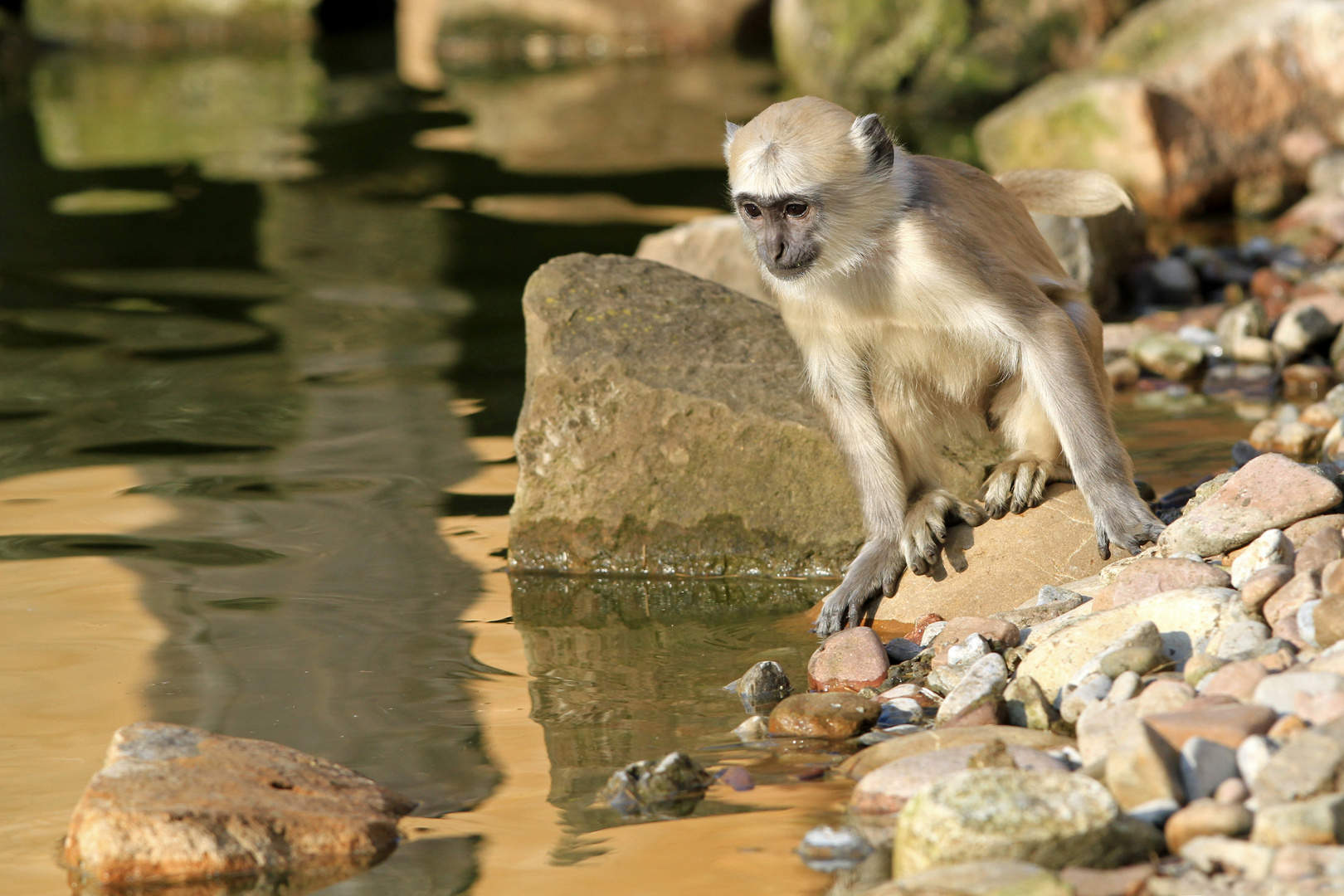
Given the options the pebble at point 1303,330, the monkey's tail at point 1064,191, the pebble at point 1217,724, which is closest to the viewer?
the pebble at point 1217,724

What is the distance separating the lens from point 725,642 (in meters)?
5.37

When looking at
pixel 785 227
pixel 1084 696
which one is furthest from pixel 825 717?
pixel 785 227

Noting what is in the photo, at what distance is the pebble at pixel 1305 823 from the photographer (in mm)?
3213

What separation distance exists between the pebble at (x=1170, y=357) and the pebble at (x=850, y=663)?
13.0 feet

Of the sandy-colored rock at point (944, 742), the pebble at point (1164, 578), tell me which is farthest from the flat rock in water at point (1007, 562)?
the sandy-colored rock at point (944, 742)

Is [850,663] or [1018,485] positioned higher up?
[1018,485]

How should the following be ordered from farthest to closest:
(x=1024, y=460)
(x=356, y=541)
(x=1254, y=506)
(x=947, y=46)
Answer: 1. (x=947, y=46)
2. (x=356, y=541)
3. (x=1024, y=460)
4. (x=1254, y=506)

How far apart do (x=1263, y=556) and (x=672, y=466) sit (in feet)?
7.40

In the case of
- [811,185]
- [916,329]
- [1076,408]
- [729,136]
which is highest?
[729,136]

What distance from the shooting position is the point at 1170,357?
329 inches

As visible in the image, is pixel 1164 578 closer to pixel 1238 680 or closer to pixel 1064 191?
pixel 1238 680

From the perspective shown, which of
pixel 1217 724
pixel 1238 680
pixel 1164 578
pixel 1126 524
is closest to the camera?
pixel 1217 724

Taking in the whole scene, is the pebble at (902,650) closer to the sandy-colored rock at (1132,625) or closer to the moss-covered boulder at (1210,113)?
the sandy-colored rock at (1132,625)

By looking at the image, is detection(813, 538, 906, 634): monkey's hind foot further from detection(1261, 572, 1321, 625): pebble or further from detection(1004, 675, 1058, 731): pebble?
detection(1261, 572, 1321, 625): pebble
